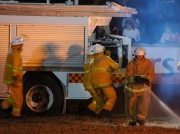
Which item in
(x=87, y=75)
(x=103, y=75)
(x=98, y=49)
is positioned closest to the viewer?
(x=103, y=75)

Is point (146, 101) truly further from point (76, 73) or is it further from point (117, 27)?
point (117, 27)

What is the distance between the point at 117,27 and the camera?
49.9 feet

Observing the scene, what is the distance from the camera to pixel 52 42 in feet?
36.3

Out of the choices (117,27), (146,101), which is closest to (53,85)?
(146,101)

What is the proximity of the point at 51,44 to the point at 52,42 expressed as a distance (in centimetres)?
5

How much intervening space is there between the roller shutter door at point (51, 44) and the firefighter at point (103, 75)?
69cm

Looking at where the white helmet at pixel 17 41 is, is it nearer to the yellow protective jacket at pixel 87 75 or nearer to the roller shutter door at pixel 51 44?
the roller shutter door at pixel 51 44

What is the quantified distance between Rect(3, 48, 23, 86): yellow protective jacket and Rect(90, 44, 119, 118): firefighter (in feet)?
4.91

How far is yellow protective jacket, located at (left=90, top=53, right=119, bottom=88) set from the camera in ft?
34.1

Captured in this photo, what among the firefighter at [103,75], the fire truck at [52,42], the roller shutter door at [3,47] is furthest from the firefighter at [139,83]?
the roller shutter door at [3,47]

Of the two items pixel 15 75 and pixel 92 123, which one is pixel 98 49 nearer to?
pixel 92 123

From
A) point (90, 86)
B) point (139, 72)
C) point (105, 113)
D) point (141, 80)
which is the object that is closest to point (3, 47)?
point (90, 86)

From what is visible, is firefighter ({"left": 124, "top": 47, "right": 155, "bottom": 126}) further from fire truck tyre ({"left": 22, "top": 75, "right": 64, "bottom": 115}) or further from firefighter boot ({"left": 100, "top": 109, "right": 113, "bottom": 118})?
fire truck tyre ({"left": 22, "top": 75, "right": 64, "bottom": 115})

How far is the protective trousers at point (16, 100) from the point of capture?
1020cm
